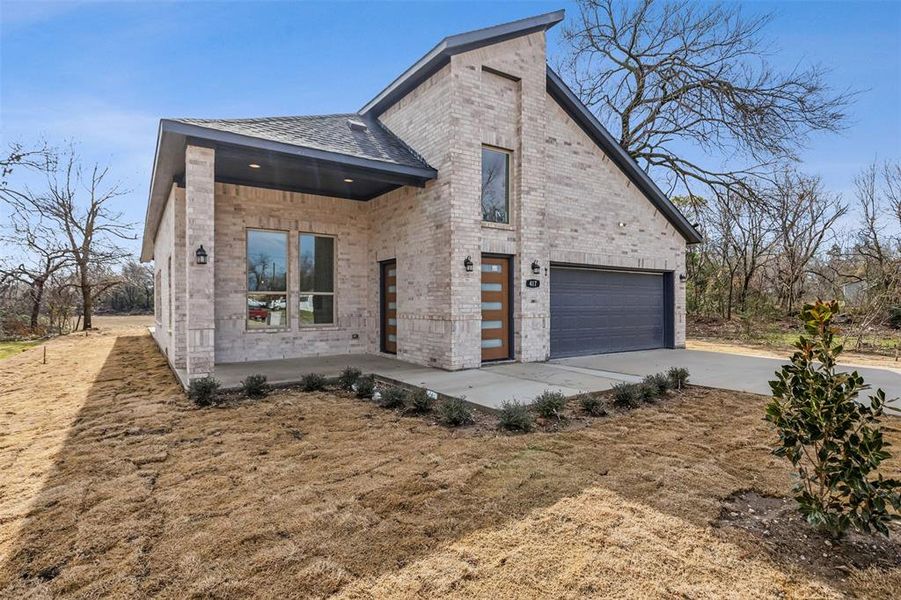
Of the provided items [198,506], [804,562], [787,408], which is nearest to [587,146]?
[787,408]

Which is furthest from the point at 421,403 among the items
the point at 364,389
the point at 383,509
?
the point at 383,509

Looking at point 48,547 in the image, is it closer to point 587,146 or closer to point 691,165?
point 587,146

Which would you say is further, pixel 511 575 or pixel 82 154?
pixel 82 154

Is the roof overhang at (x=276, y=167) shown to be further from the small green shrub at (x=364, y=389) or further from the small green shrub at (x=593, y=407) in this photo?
the small green shrub at (x=593, y=407)

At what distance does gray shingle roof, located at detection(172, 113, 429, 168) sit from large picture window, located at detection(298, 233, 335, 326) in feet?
7.60

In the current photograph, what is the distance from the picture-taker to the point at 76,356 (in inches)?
435

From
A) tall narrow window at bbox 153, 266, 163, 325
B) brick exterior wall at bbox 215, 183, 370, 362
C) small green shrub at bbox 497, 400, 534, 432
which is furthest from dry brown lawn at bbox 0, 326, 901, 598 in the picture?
tall narrow window at bbox 153, 266, 163, 325

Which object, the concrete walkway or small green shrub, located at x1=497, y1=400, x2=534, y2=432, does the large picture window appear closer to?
the concrete walkway

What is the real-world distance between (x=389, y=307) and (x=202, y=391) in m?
4.57

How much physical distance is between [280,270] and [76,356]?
6.39 m

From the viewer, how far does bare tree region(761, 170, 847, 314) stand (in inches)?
727

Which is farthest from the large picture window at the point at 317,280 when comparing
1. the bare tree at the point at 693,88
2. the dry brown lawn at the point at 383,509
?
the bare tree at the point at 693,88

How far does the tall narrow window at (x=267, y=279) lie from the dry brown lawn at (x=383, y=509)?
3947mm

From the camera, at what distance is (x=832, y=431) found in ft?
8.07
